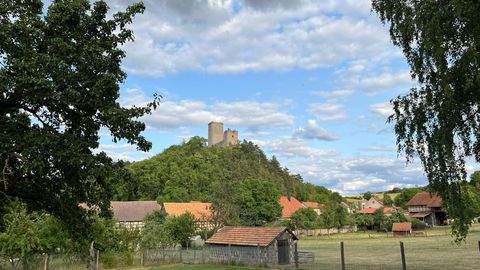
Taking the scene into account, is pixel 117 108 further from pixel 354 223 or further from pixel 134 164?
pixel 134 164

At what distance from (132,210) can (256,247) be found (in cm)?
5050

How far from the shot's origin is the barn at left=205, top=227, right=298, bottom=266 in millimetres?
31859

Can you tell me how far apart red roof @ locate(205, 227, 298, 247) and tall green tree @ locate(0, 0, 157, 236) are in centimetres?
1990

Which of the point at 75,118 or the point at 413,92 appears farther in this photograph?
the point at 413,92

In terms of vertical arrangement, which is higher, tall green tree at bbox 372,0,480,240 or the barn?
tall green tree at bbox 372,0,480,240

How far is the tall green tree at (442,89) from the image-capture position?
11.4 metres

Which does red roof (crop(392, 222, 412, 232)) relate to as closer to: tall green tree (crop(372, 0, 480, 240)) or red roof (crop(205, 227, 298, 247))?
red roof (crop(205, 227, 298, 247))

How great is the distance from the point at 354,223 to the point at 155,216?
57014mm

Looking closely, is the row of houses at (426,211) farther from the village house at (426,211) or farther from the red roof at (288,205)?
the red roof at (288,205)

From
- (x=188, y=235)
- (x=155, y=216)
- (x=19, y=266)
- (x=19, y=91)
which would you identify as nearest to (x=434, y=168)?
(x=19, y=91)

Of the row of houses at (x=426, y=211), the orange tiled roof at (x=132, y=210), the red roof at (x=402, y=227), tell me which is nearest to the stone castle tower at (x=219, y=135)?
the row of houses at (x=426, y=211)

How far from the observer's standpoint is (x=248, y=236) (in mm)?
34125

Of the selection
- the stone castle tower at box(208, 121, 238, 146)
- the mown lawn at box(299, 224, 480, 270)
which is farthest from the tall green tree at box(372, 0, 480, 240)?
the stone castle tower at box(208, 121, 238, 146)

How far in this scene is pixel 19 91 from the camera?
11.9m
